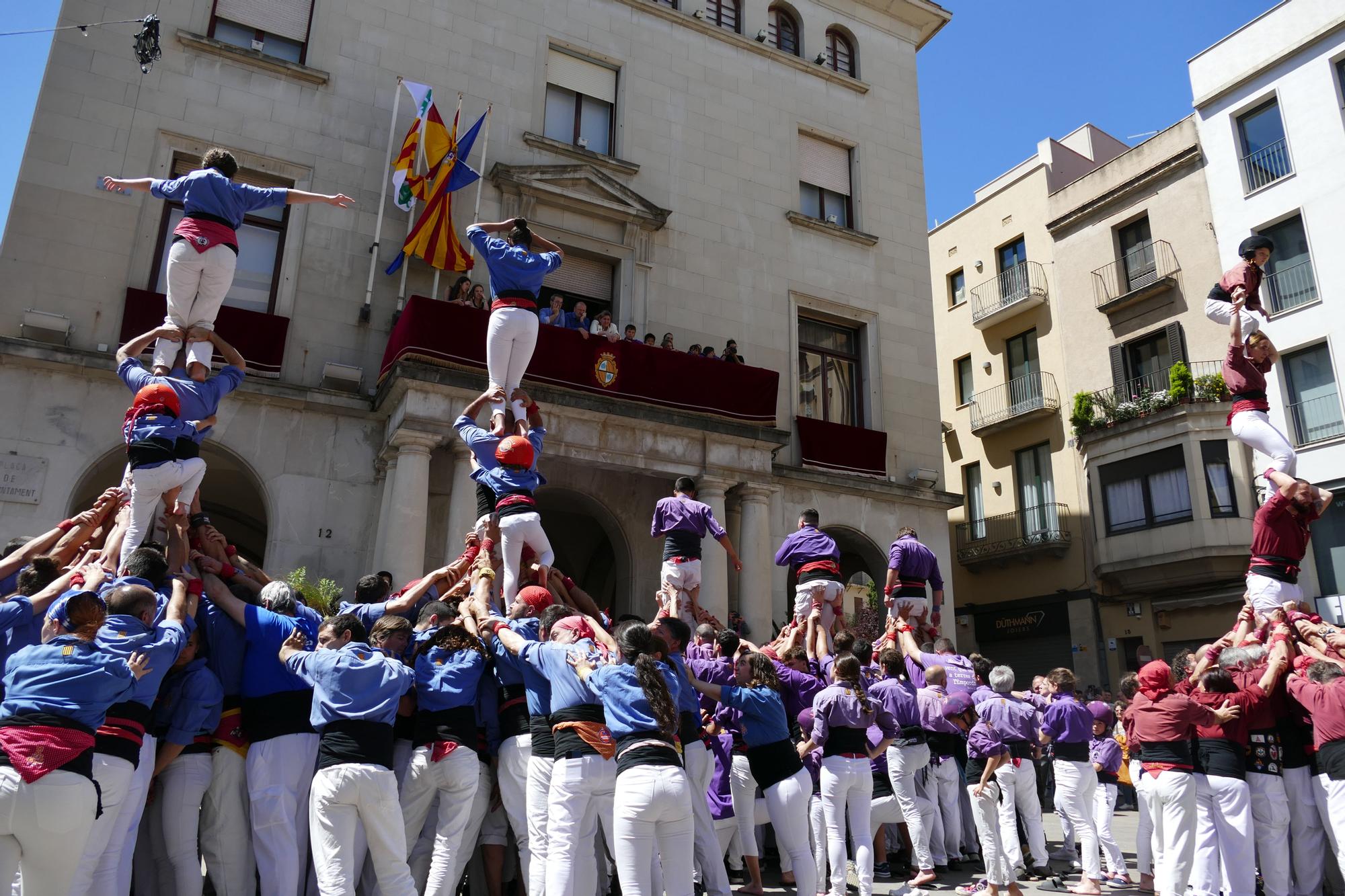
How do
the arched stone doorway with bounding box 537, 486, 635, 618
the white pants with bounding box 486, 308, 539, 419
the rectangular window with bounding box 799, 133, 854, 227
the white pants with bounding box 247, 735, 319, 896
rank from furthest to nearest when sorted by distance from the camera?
1. the rectangular window with bounding box 799, 133, 854, 227
2. the arched stone doorway with bounding box 537, 486, 635, 618
3. the white pants with bounding box 486, 308, 539, 419
4. the white pants with bounding box 247, 735, 319, 896

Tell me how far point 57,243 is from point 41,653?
12.5 m

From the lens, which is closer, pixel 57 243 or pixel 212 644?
pixel 212 644

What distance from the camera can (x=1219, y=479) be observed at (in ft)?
79.5

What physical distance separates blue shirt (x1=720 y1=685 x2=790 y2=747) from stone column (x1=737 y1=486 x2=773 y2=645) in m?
9.57

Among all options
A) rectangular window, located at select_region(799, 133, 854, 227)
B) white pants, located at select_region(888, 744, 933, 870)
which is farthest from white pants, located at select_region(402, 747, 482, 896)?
rectangular window, located at select_region(799, 133, 854, 227)

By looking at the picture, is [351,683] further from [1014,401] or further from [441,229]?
[1014,401]

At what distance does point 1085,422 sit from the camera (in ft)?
89.1

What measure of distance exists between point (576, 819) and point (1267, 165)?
26509 mm

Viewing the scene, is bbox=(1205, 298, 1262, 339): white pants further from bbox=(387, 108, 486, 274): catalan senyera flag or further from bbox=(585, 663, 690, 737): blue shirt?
bbox=(387, 108, 486, 274): catalan senyera flag

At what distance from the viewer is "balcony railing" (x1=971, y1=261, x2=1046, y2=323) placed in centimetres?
3019

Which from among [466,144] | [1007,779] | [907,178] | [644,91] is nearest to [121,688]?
[1007,779]

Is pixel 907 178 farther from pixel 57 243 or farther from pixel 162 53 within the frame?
pixel 57 243

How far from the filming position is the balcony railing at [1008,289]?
99.0 ft

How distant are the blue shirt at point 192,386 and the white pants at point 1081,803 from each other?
8775 mm
